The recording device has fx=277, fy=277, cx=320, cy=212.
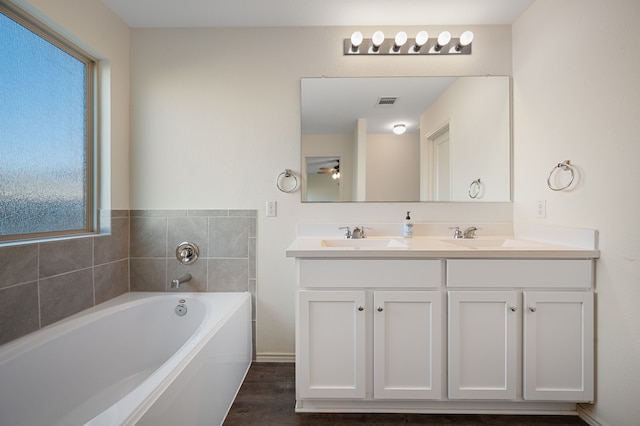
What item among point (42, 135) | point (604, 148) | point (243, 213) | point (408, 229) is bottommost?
point (408, 229)

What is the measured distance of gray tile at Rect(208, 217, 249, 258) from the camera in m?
1.91

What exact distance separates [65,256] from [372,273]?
1.60m

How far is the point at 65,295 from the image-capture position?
1.45m

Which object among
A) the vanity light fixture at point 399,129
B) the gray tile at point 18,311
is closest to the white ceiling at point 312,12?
the vanity light fixture at point 399,129

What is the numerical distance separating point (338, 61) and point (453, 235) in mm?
1435

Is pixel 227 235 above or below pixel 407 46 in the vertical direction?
below

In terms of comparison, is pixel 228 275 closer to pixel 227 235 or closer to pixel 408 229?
pixel 227 235

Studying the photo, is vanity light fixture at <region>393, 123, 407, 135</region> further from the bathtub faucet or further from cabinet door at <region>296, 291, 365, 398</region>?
the bathtub faucet

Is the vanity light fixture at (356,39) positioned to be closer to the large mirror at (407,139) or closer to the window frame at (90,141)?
the large mirror at (407,139)

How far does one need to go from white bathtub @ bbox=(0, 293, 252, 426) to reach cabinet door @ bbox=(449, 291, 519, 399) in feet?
3.69

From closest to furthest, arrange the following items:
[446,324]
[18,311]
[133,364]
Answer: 1. [18,311]
2. [446,324]
3. [133,364]

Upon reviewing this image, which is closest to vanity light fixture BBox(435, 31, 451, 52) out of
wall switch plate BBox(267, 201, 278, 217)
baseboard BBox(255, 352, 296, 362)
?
wall switch plate BBox(267, 201, 278, 217)

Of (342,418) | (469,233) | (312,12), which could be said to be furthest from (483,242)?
(312,12)

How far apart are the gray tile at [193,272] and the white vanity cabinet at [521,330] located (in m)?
1.54
